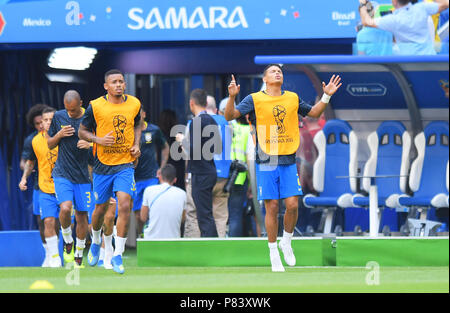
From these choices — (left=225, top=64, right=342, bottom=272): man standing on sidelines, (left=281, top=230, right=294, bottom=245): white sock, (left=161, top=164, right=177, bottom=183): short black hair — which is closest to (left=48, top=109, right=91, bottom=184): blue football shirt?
(left=161, top=164, right=177, bottom=183): short black hair

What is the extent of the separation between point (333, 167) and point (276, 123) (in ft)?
12.8

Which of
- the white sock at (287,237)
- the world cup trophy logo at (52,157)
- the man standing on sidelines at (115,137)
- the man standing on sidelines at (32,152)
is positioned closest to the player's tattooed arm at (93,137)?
the man standing on sidelines at (115,137)

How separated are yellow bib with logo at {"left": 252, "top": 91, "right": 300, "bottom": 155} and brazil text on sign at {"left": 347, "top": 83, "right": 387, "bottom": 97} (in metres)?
3.79

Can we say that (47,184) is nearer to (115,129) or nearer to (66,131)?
(66,131)

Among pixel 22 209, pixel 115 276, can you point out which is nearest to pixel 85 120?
pixel 115 276

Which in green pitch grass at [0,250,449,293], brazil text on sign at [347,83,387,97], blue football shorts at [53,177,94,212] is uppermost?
brazil text on sign at [347,83,387,97]

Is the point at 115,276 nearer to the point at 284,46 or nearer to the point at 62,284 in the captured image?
the point at 62,284

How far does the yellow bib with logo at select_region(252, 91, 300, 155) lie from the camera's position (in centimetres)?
1062

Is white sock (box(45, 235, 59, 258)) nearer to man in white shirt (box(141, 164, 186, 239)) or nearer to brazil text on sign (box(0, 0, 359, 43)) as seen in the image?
man in white shirt (box(141, 164, 186, 239))

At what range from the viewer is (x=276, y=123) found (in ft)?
34.9

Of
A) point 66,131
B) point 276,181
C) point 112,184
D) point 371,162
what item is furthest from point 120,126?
point 371,162

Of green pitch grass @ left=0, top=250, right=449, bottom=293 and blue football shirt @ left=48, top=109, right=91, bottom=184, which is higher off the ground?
blue football shirt @ left=48, top=109, right=91, bottom=184

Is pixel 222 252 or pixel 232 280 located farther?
pixel 222 252

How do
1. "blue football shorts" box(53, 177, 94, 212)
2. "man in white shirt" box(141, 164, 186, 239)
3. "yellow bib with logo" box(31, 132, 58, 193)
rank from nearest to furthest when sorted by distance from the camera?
"blue football shorts" box(53, 177, 94, 212) < "yellow bib with logo" box(31, 132, 58, 193) < "man in white shirt" box(141, 164, 186, 239)
